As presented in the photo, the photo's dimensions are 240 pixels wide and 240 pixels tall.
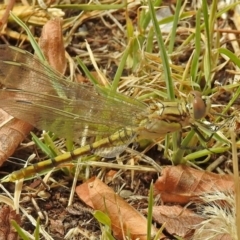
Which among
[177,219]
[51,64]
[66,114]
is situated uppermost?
[51,64]

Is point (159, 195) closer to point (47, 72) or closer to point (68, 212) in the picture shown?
point (68, 212)

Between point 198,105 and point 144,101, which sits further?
point 144,101

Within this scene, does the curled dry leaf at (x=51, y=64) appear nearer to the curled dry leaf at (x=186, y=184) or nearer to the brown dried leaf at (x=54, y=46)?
the brown dried leaf at (x=54, y=46)

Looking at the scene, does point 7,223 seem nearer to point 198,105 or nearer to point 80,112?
point 80,112

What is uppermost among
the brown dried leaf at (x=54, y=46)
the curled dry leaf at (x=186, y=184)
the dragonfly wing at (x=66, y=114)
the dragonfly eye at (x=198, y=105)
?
the brown dried leaf at (x=54, y=46)

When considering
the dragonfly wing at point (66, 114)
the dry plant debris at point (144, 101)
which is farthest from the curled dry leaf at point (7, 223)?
the dragonfly wing at point (66, 114)

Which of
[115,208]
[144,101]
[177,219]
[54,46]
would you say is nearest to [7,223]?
[115,208]

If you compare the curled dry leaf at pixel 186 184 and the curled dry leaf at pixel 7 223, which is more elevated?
the curled dry leaf at pixel 186 184
